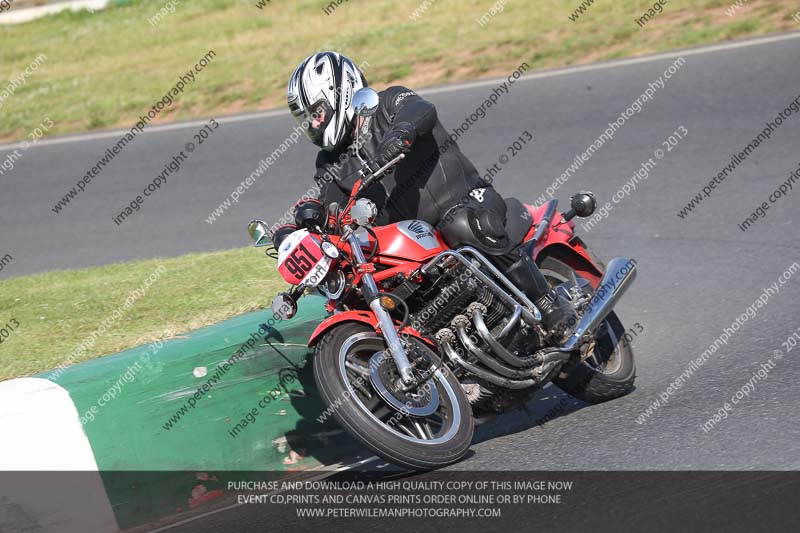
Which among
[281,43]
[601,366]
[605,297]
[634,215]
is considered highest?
[605,297]

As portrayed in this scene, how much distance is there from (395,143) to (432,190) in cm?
70

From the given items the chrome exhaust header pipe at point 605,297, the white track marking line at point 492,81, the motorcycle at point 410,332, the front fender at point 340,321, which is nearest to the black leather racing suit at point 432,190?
the motorcycle at point 410,332

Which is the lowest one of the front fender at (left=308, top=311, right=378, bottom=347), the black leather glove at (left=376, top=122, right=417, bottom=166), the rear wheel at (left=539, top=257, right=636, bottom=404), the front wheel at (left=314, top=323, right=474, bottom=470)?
the rear wheel at (left=539, top=257, right=636, bottom=404)

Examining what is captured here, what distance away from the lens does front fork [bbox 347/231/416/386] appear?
475 cm

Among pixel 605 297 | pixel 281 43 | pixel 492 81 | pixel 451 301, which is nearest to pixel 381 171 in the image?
pixel 451 301

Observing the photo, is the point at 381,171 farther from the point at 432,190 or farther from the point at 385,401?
the point at 385,401

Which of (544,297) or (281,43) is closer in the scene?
(544,297)

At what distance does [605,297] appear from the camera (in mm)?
5754

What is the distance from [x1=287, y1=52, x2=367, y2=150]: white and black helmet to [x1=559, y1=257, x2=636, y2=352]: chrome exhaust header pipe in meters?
1.64

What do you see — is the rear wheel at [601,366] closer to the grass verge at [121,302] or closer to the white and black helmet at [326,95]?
the white and black helmet at [326,95]

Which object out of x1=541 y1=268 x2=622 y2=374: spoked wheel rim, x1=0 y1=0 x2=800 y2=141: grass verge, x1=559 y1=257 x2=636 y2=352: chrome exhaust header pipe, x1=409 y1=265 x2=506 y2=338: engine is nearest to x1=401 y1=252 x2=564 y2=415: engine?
x1=409 y1=265 x2=506 y2=338: engine

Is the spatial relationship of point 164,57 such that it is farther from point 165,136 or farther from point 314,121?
point 314,121

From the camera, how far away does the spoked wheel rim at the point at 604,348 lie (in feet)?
19.5

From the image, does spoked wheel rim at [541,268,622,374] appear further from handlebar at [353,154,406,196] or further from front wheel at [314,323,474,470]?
handlebar at [353,154,406,196]
